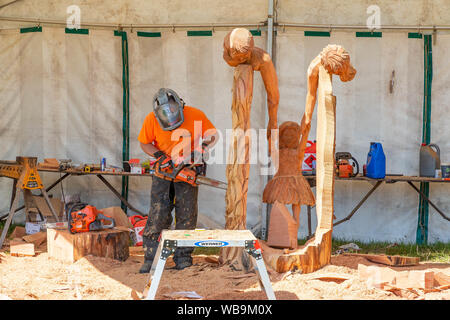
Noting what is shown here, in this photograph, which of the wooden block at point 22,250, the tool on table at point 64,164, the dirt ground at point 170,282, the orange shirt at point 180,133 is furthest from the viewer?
the tool on table at point 64,164

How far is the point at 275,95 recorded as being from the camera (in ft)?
17.0

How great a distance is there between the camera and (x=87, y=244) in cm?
544

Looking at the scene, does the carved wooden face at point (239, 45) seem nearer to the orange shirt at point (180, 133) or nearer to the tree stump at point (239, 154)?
the tree stump at point (239, 154)

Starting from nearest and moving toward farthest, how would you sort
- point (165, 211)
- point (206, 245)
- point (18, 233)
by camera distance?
1. point (206, 245)
2. point (165, 211)
3. point (18, 233)

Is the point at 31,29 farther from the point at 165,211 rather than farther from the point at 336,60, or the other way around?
the point at 336,60

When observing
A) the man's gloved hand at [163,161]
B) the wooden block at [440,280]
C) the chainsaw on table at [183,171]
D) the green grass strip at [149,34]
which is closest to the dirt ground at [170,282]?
the wooden block at [440,280]

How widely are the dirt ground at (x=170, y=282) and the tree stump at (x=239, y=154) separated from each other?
51 cm

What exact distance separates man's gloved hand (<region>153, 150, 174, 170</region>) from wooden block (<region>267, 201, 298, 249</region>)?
1094mm

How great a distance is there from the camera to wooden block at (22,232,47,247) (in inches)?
247

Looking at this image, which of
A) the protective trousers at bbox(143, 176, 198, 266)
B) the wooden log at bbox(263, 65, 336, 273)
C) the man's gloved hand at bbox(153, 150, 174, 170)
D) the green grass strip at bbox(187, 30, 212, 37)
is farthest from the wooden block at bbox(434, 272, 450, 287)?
the green grass strip at bbox(187, 30, 212, 37)

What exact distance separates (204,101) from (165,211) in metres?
2.50

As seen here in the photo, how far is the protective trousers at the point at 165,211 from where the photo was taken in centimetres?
518

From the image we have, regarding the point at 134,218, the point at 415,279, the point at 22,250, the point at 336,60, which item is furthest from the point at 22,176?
the point at 415,279
